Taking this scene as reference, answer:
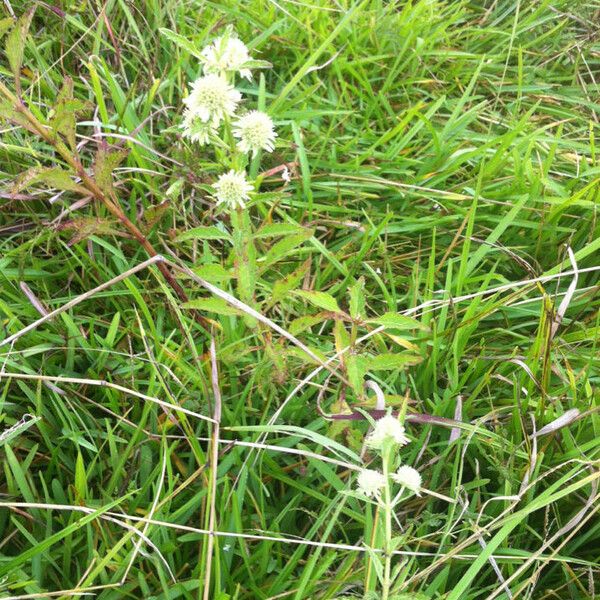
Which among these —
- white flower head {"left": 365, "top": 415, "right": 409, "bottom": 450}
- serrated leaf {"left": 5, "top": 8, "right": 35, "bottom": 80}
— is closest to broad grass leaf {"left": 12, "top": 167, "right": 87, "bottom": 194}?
serrated leaf {"left": 5, "top": 8, "right": 35, "bottom": 80}

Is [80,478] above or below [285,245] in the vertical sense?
below

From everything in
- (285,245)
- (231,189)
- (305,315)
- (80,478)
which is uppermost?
(231,189)

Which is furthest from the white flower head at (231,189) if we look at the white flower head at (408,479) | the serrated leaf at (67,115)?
the white flower head at (408,479)

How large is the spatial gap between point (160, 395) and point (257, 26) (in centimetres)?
140

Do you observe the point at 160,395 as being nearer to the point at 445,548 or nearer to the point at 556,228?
the point at 445,548

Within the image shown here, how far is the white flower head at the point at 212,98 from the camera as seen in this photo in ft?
4.08

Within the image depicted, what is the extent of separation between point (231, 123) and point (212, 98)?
8cm

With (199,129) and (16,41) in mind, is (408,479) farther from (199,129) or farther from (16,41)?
(16,41)

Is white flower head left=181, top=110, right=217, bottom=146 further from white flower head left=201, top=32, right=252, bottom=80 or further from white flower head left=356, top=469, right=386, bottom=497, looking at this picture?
white flower head left=356, top=469, right=386, bottom=497

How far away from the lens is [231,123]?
1322 millimetres

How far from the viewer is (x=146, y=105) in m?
1.99

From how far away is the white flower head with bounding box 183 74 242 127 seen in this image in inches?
48.9

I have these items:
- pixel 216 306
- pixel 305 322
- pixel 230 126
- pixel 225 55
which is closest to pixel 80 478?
pixel 216 306

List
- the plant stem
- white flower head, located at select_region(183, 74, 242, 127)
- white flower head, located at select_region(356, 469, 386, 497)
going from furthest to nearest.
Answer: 1. the plant stem
2. white flower head, located at select_region(183, 74, 242, 127)
3. white flower head, located at select_region(356, 469, 386, 497)
